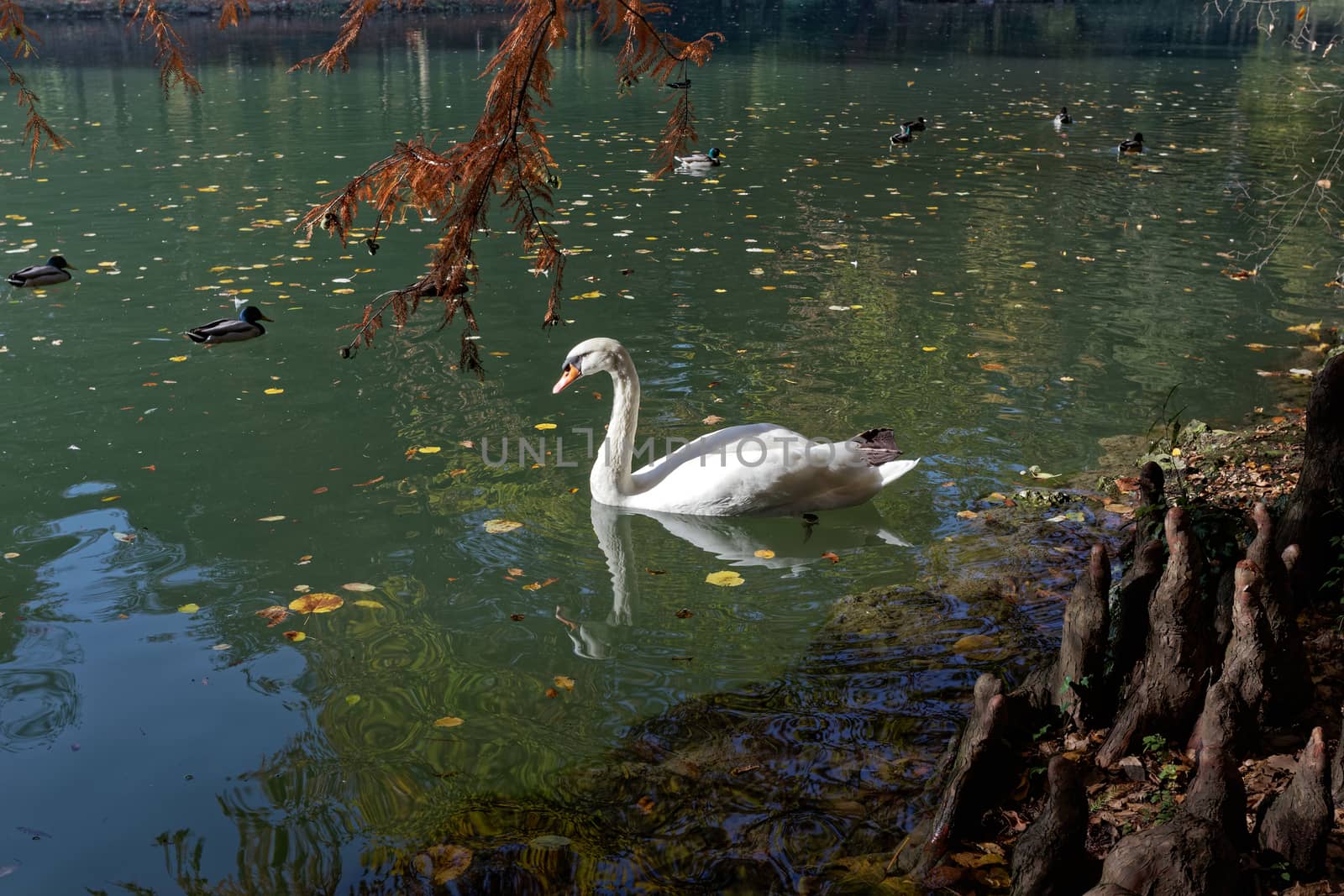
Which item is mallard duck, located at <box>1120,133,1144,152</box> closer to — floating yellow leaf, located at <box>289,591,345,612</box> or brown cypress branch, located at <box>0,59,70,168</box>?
floating yellow leaf, located at <box>289,591,345,612</box>

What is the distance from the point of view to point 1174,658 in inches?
151

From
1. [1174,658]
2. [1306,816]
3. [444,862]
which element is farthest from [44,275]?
[1306,816]

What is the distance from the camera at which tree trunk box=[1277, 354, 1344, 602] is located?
4.46m

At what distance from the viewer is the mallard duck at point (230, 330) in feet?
30.6

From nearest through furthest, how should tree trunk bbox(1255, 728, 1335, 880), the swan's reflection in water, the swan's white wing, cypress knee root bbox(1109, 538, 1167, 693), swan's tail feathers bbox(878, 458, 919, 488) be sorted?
tree trunk bbox(1255, 728, 1335, 880)
cypress knee root bbox(1109, 538, 1167, 693)
the swan's reflection in water
the swan's white wing
swan's tail feathers bbox(878, 458, 919, 488)

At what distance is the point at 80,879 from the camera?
159 inches

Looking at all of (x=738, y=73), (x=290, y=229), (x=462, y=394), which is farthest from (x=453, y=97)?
(x=462, y=394)

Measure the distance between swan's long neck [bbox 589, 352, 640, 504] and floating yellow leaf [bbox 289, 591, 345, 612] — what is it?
1.72 meters

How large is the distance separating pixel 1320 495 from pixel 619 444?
3.65 m

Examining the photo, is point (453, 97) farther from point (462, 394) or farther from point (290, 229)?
point (462, 394)

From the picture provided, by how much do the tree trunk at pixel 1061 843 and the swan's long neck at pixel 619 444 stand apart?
3.96 meters

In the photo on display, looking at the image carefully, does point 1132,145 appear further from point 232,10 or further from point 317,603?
point 232,10

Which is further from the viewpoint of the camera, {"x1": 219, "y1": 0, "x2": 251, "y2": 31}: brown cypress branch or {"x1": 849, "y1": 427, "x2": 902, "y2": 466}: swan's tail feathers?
{"x1": 849, "y1": 427, "x2": 902, "y2": 466}: swan's tail feathers

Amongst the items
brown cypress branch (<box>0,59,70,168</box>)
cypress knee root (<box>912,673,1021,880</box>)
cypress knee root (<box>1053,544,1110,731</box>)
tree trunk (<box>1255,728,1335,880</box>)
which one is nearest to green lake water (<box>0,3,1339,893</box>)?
cypress knee root (<box>1053,544,1110,731</box>)
